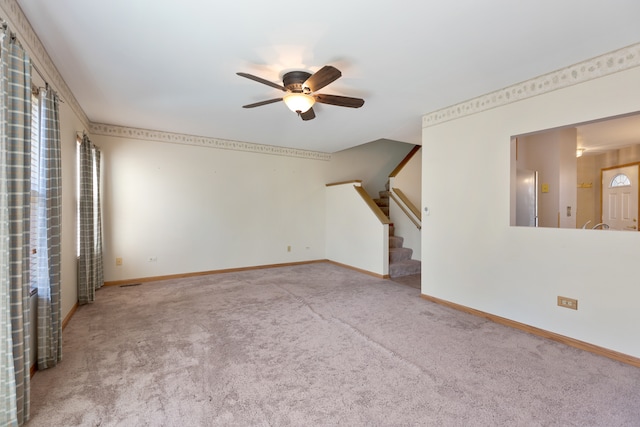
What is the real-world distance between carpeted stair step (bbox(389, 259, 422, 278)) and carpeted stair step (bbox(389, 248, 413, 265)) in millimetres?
99

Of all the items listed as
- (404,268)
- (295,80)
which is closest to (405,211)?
(404,268)

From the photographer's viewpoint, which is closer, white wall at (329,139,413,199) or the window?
the window

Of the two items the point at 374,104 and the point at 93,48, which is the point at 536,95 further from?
the point at 93,48

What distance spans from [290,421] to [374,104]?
3.15m

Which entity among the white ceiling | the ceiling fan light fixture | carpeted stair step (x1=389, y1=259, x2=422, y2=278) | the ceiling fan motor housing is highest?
the white ceiling

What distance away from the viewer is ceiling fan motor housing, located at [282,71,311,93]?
2.55 meters

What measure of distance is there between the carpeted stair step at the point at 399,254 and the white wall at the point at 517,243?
1444mm

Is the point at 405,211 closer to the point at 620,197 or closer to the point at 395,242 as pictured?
the point at 395,242

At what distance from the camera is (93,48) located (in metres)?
2.26

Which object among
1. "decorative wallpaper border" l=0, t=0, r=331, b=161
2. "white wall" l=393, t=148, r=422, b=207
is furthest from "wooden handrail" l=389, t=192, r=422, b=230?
"decorative wallpaper border" l=0, t=0, r=331, b=161

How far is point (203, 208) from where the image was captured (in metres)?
5.11

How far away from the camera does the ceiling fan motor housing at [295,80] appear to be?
255cm

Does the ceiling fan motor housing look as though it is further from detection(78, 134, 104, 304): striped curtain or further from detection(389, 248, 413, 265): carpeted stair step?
detection(389, 248, 413, 265): carpeted stair step

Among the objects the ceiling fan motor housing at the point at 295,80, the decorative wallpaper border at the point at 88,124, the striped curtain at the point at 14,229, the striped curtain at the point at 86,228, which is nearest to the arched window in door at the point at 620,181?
the decorative wallpaper border at the point at 88,124
